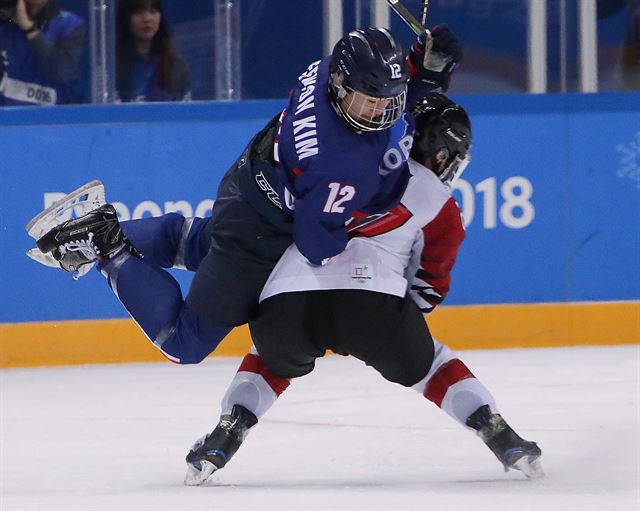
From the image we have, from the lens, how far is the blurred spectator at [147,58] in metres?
5.80

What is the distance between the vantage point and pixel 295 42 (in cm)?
600

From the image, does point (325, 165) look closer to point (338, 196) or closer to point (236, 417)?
point (338, 196)

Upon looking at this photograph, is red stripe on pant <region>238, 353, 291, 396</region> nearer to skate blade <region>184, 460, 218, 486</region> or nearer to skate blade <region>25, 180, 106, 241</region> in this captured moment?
skate blade <region>184, 460, 218, 486</region>

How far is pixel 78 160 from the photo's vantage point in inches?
218

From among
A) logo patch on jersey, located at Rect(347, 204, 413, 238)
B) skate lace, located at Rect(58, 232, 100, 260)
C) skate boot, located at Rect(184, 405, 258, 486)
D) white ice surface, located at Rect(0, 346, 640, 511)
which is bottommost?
white ice surface, located at Rect(0, 346, 640, 511)

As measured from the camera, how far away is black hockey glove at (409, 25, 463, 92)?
362 cm

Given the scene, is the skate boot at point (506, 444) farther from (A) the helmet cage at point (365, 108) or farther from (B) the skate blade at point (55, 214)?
(B) the skate blade at point (55, 214)

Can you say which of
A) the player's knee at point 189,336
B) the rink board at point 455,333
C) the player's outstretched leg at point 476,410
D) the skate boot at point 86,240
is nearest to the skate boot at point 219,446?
the player's knee at point 189,336

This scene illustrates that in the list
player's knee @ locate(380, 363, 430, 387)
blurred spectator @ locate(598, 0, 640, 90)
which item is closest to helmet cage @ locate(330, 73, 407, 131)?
player's knee @ locate(380, 363, 430, 387)

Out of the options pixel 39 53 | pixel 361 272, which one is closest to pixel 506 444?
pixel 361 272

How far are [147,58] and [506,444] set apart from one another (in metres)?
2.98

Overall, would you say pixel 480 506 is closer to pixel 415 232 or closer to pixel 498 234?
pixel 415 232

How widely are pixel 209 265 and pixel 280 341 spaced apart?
270 millimetres

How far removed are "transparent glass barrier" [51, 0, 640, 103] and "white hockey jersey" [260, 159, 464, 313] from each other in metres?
2.49
